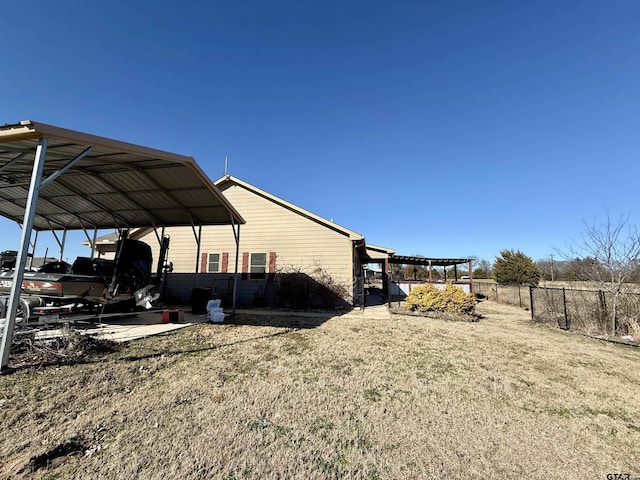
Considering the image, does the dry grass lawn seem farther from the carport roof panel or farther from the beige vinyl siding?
the beige vinyl siding

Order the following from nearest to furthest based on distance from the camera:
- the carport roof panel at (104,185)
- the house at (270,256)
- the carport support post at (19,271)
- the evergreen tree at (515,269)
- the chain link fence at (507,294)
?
1. the carport support post at (19,271)
2. the carport roof panel at (104,185)
3. the house at (270,256)
4. the chain link fence at (507,294)
5. the evergreen tree at (515,269)

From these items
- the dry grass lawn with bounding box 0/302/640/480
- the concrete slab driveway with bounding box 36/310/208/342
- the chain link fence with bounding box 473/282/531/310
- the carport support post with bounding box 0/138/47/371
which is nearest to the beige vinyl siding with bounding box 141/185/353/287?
the concrete slab driveway with bounding box 36/310/208/342

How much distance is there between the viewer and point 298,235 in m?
13.9

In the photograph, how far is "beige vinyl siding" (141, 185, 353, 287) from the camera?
1341 centimetres

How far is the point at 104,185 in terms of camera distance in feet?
29.5

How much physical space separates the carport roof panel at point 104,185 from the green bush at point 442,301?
27.3 feet

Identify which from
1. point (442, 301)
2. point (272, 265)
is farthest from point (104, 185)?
point (442, 301)

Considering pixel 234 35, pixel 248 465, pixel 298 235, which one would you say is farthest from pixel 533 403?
pixel 234 35

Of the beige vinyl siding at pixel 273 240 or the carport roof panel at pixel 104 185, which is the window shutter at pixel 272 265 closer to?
the beige vinyl siding at pixel 273 240

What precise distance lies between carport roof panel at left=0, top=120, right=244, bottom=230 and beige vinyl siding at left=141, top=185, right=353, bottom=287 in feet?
9.50

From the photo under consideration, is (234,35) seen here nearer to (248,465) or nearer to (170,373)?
(170,373)

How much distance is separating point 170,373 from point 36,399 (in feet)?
4.87

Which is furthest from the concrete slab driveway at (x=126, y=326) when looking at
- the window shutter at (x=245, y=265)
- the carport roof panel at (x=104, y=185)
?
the window shutter at (x=245, y=265)

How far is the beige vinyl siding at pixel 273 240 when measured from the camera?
44.0ft
